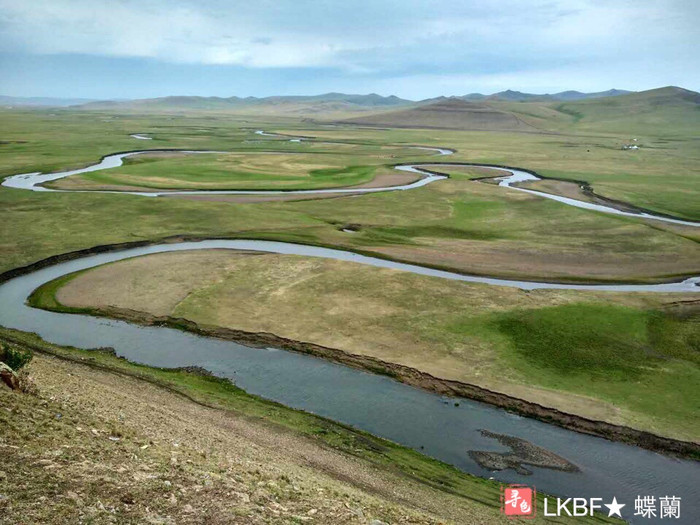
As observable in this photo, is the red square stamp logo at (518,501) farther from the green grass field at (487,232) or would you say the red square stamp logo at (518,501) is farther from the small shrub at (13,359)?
the small shrub at (13,359)

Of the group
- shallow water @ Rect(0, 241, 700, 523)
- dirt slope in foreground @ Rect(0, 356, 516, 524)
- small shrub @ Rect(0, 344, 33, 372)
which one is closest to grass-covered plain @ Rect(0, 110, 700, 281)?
shallow water @ Rect(0, 241, 700, 523)

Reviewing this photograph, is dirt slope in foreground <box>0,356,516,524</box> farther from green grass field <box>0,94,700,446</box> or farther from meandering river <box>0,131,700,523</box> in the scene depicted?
green grass field <box>0,94,700,446</box>

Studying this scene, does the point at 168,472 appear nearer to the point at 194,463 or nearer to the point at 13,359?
the point at 194,463

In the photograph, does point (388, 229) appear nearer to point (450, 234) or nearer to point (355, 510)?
point (450, 234)

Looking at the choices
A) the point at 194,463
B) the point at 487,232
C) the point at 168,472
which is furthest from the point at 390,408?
the point at 487,232

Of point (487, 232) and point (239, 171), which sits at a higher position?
point (239, 171)

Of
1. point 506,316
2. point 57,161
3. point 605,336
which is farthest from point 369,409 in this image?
point 57,161

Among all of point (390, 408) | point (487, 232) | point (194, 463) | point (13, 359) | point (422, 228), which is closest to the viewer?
point (194, 463)
